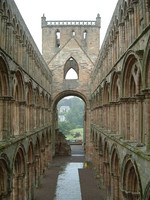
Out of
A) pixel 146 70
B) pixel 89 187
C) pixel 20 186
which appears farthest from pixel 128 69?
pixel 89 187

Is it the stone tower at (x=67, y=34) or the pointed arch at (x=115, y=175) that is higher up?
the stone tower at (x=67, y=34)

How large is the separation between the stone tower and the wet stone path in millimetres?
16497

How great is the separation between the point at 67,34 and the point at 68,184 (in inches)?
922

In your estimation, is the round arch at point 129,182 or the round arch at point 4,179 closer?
the round arch at point 129,182

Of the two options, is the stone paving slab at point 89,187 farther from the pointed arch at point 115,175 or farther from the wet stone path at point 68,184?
the pointed arch at point 115,175

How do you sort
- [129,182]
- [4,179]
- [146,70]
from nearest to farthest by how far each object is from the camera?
[146,70]
[129,182]
[4,179]

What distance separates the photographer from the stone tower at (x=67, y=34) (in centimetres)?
3997

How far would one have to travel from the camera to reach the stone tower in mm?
39969

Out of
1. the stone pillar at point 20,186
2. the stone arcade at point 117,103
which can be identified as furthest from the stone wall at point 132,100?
the stone pillar at point 20,186

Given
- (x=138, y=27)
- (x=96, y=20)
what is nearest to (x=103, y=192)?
(x=138, y=27)

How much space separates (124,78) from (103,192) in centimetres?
1209

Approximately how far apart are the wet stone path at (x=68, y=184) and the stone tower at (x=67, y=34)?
16.5 metres

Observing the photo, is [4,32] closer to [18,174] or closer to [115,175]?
[18,174]

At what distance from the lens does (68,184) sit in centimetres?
2448
